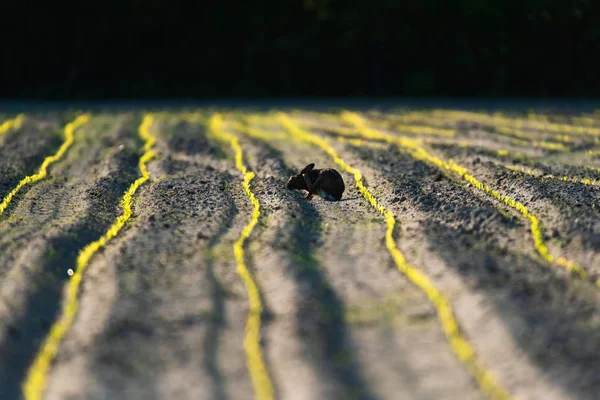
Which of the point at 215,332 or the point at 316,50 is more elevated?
the point at 316,50

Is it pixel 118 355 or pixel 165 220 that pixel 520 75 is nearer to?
pixel 165 220

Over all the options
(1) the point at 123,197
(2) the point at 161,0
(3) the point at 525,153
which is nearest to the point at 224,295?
(1) the point at 123,197

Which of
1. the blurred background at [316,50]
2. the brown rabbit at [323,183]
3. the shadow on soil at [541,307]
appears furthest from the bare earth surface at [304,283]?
the blurred background at [316,50]

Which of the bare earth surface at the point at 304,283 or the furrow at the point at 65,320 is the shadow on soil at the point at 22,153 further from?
the furrow at the point at 65,320

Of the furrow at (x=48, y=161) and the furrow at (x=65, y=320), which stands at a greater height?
the furrow at (x=65, y=320)

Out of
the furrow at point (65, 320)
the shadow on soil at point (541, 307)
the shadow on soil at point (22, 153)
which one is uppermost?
the shadow on soil at point (541, 307)

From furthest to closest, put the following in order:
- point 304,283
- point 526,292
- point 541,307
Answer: point 304,283 < point 526,292 < point 541,307

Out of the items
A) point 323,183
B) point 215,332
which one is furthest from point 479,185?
point 215,332

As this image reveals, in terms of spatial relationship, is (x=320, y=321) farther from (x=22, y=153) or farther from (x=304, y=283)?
(x=22, y=153)
